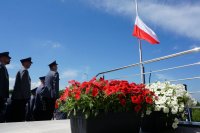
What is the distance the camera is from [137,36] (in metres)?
9.27

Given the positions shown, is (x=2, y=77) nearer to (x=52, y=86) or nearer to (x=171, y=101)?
(x=52, y=86)

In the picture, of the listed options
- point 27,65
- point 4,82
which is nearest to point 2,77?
point 4,82

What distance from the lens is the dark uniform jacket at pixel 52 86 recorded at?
715 centimetres

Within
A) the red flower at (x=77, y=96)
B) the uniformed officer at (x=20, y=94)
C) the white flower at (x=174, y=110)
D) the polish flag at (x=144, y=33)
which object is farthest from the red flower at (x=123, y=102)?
the polish flag at (x=144, y=33)

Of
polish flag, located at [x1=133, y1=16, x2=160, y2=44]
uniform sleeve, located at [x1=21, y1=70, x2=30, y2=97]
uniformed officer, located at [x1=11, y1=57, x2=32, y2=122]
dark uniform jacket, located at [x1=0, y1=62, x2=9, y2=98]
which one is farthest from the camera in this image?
polish flag, located at [x1=133, y1=16, x2=160, y2=44]

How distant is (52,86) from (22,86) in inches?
50.0

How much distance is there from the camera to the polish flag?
9.09 m

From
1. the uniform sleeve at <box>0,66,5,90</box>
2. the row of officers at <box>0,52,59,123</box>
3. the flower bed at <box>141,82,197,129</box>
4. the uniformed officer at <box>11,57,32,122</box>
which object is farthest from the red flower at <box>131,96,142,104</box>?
the uniformed officer at <box>11,57,32,122</box>

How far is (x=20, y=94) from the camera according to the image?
5.93m

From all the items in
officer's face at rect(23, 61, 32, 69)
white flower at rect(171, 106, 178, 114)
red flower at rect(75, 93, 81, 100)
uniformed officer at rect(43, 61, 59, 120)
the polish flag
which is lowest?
white flower at rect(171, 106, 178, 114)

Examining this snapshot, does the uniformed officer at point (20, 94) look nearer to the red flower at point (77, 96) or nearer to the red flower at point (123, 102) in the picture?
the red flower at point (77, 96)

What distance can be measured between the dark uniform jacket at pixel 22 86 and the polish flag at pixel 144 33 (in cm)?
410

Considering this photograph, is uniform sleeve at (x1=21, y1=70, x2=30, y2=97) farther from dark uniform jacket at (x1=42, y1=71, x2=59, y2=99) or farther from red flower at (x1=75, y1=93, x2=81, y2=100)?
red flower at (x1=75, y1=93, x2=81, y2=100)

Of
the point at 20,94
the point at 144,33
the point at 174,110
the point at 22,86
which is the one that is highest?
the point at 144,33
